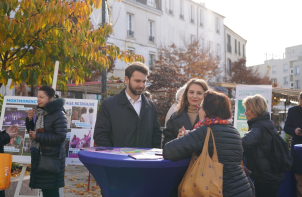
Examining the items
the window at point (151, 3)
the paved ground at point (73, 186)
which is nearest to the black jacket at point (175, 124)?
the paved ground at point (73, 186)

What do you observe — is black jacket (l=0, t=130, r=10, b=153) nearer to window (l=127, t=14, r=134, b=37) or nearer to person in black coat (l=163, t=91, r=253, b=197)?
person in black coat (l=163, t=91, r=253, b=197)

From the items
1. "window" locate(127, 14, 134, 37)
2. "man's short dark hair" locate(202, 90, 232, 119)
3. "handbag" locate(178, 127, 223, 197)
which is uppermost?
"window" locate(127, 14, 134, 37)

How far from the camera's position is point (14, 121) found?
541 cm

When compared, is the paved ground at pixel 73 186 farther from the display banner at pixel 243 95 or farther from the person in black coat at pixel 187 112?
the display banner at pixel 243 95

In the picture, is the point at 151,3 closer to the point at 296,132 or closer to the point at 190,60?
the point at 190,60

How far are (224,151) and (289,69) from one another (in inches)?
3308

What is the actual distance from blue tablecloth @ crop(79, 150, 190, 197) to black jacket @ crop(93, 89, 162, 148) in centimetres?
87

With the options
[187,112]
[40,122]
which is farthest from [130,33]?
[187,112]

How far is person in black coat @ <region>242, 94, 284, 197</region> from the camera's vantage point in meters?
4.21

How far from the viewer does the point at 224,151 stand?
271cm

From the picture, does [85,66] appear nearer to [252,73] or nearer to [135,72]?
[135,72]

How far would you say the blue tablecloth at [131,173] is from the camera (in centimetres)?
249

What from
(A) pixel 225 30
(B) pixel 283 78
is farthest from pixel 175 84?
(B) pixel 283 78

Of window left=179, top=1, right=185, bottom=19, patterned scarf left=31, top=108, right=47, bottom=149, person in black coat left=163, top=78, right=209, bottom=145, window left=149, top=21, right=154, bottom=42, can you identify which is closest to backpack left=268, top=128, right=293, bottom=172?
person in black coat left=163, top=78, right=209, bottom=145
